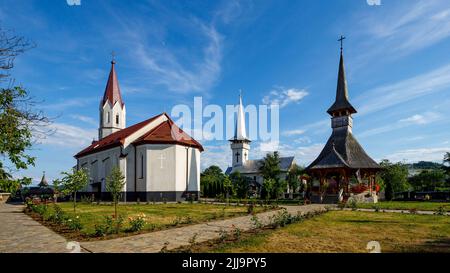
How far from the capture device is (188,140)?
36969 millimetres

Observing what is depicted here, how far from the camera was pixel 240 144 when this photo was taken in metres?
86.4

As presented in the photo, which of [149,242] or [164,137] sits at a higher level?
[164,137]

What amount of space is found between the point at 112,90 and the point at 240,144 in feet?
153

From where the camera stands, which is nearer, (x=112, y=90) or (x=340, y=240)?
(x=340, y=240)

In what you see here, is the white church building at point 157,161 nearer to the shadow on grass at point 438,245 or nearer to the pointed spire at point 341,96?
the pointed spire at point 341,96

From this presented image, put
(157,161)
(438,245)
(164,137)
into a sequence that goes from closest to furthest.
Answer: (438,245)
(157,161)
(164,137)

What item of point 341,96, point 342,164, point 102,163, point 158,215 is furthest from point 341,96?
point 102,163

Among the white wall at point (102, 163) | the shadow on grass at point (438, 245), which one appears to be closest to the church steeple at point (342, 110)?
the white wall at point (102, 163)

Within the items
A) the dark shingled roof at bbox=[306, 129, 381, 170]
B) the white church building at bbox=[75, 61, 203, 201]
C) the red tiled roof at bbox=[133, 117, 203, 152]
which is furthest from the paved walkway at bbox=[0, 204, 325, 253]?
the dark shingled roof at bbox=[306, 129, 381, 170]

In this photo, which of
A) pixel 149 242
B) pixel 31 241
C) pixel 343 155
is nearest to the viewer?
pixel 149 242

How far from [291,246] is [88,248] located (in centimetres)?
588

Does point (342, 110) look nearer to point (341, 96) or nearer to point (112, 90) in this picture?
point (341, 96)

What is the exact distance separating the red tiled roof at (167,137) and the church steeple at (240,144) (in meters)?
44.9

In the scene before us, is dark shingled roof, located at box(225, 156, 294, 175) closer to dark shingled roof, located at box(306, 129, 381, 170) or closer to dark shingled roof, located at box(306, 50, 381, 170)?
dark shingled roof, located at box(306, 50, 381, 170)
